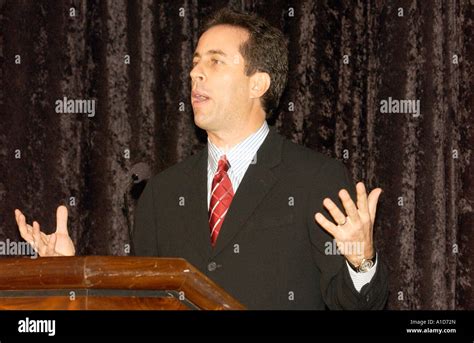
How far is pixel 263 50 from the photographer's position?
287 centimetres

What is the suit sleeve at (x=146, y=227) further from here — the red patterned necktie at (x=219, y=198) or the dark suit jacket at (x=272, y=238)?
the red patterned necktie at (x=219, y=198)

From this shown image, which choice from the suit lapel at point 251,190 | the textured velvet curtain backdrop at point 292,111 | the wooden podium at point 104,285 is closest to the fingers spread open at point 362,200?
the suit lapel at point 251,190

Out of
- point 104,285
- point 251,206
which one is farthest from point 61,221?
point 104,285

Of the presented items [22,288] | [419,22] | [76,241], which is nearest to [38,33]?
[76,241]

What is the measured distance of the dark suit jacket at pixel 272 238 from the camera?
242cm

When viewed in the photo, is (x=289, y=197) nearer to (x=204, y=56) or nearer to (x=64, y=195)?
(x=204, y=56)

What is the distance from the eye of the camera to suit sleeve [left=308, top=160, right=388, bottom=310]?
2.25m

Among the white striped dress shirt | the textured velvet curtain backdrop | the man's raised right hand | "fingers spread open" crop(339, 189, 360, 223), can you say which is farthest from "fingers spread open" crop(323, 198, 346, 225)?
the textured velvet curtain backdrop

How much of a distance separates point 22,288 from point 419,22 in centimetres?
267

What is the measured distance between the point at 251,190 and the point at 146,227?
385 millimetres

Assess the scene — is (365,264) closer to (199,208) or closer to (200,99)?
(199,208)
